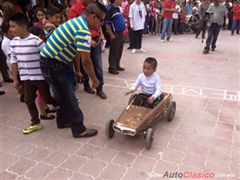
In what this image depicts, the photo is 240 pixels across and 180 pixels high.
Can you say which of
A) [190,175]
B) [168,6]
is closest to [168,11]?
[168,6]

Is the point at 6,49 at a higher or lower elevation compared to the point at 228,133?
higher

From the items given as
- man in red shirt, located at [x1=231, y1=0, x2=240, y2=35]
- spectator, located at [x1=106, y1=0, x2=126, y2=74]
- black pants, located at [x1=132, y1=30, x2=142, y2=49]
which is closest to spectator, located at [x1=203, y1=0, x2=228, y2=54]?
black pants, located at [x1=132, y1=30, x2=142, y2=49]

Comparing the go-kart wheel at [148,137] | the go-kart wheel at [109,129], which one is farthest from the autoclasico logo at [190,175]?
the go-kart wheel at [109,129]

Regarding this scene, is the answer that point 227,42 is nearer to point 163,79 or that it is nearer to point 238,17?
point 238,17

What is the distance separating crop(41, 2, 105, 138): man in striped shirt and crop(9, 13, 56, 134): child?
0.25 meters

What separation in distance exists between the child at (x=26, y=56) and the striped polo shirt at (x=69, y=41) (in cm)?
27

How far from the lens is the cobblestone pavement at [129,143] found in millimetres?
3158

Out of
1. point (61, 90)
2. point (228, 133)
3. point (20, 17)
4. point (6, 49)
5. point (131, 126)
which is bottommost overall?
point (228, 133)

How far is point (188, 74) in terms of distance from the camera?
682 cm

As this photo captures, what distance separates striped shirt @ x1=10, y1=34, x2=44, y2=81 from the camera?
3489mm

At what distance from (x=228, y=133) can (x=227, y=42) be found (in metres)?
8.74

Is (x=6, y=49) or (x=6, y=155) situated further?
(x=6, y=49)

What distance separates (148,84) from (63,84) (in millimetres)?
1350

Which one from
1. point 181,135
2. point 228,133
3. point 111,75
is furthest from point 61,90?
point 111,75
